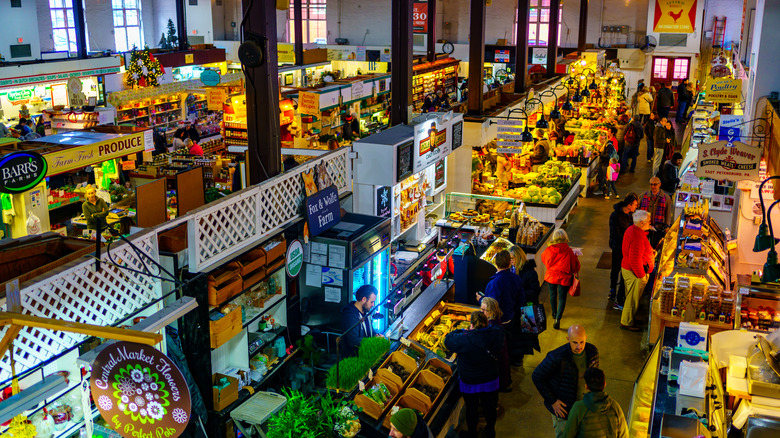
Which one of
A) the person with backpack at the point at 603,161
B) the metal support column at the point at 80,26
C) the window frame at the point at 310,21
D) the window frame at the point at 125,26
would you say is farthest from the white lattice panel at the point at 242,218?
the window frame at the point at 310,21

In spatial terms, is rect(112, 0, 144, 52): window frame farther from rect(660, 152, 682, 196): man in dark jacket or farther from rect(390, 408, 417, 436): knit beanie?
rect(390, 408, 417, 436): knit beanie

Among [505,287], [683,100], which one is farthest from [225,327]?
[683,100]

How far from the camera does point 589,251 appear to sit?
12.3 meters

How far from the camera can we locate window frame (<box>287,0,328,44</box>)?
34.0 m

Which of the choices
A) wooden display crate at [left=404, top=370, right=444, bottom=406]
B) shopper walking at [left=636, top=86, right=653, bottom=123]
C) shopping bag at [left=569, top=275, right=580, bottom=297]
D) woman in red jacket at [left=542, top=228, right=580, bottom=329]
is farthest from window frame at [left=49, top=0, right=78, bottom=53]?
wooden display crate at [left=404, top=370, right=444, bottom=406]

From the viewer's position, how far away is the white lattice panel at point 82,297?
14.8ft

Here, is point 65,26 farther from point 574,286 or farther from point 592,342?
point 592,342

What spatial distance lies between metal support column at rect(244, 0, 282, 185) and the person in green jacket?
3674 millimetres

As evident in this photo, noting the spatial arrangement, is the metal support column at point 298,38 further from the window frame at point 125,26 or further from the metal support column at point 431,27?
the window frame at point 125,26

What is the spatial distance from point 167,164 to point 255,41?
22.7 ft

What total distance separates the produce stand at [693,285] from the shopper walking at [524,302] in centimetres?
125

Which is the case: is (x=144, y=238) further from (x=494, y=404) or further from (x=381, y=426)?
(x=494, y=404)

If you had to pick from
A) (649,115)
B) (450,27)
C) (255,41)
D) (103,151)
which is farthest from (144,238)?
(450,27)

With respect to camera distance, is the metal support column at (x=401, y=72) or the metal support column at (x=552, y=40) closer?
the metal support column at (x=401, y=72)
